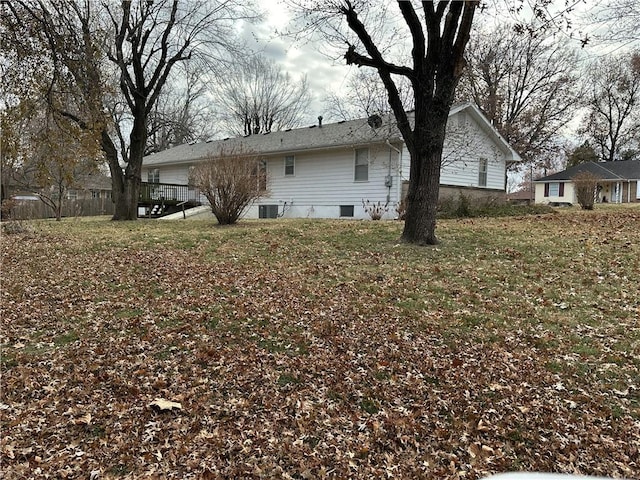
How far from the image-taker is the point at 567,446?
8.11 ft

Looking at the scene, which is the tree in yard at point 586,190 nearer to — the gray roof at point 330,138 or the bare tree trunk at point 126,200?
the gray roof at point 330,138

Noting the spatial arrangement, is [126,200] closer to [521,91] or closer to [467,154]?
[467,154]

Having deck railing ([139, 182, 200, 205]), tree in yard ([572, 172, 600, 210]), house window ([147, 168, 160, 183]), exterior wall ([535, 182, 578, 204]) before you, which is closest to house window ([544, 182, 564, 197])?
exterior wall ([535, 182, 578, 204])

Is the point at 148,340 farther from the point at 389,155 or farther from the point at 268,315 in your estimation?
the point at 389,155

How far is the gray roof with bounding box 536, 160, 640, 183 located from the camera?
3331 cm

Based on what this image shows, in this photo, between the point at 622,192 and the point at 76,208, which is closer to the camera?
the point at 76,208

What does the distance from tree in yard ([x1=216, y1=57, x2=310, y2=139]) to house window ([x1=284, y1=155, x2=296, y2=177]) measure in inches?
691

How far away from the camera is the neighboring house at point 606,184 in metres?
33.5

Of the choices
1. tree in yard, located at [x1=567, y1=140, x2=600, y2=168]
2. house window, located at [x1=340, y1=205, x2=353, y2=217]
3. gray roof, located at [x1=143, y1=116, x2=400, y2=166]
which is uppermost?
tree in yard, located at [x1=567, y1=140, x2=600, y2=168]

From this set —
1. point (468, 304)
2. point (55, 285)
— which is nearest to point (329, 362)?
point (468, 304)

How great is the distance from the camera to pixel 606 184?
3453 centimetres

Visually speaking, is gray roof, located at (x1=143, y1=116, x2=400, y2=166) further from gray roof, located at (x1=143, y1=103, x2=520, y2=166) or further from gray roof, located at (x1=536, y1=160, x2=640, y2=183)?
gray roof, located at (x1=536, y1=160, x2=640, y2=183)

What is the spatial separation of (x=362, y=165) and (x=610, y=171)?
93.5ft

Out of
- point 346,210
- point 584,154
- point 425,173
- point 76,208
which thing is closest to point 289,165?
point 346,210
